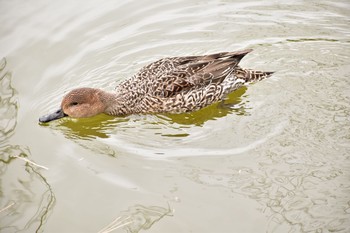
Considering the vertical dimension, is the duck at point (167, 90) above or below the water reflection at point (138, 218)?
above

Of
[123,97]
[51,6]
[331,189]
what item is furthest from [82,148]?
[51,6]

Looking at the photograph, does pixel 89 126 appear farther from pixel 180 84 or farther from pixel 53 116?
pixel 180 84

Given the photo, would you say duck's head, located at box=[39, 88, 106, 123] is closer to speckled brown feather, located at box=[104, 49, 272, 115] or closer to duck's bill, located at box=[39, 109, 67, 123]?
duck's bill, located at box=[39, 109, 67, 123]

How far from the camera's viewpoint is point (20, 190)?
595cm

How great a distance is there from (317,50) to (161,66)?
2.70 m

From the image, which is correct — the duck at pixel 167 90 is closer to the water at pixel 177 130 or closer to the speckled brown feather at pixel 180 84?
the speckled brown feather at pixel 180 84

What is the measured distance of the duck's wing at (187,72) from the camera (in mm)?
7254

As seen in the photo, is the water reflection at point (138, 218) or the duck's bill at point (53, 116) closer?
the water reflection at point (138, 218)

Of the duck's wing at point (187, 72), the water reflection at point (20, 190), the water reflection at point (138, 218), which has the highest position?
the duck's wing at point (187, 72)

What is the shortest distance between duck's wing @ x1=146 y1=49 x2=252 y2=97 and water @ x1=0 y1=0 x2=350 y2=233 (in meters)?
0.45

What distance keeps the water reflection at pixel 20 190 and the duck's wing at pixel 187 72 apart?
2.08 meters

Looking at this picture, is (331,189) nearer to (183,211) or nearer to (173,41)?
(183,211)

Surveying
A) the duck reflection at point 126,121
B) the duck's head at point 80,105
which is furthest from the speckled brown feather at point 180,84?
the duck's head at point 80,105

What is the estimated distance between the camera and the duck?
7.25 meters
